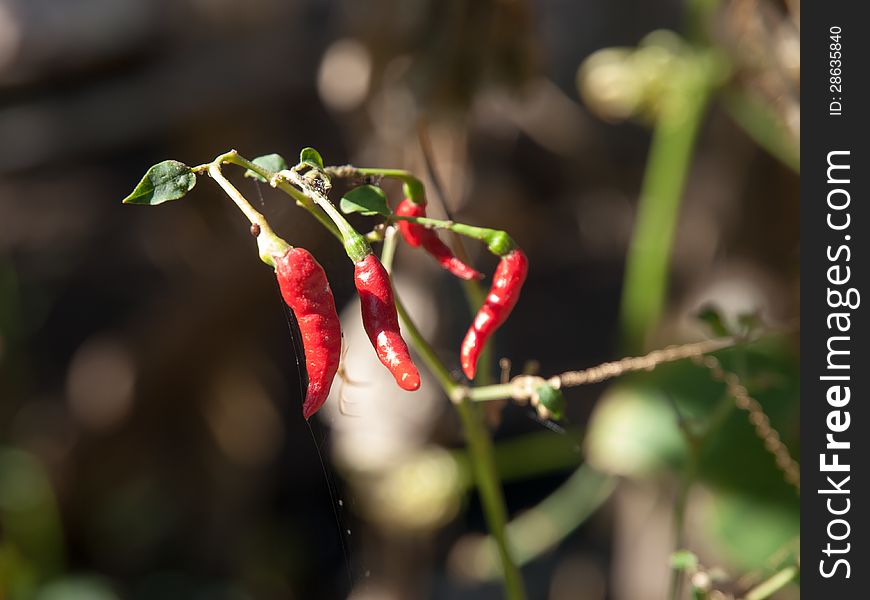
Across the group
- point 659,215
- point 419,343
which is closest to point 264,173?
point 419,343

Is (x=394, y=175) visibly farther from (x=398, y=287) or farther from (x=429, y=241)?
(x=398, y=287)

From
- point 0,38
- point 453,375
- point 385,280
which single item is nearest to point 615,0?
point 0,38

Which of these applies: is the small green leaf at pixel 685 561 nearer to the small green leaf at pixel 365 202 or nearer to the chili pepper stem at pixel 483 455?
the chili pepper stem at pixel 483 455

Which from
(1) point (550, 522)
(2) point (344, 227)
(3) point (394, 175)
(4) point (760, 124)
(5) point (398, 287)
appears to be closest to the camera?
(2) point (344, 227)

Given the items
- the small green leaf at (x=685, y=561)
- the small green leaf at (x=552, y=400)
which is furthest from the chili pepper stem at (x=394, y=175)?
the small green leaf at (x=685, y=561)

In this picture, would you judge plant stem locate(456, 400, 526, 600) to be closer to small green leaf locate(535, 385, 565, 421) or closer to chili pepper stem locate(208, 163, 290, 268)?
small green leaf locate(535, 385, 565, 421)

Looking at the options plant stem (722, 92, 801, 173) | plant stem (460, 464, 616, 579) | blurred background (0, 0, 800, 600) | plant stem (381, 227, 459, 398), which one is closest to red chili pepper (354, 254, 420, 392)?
plant stem (381, 227, 459, 398)

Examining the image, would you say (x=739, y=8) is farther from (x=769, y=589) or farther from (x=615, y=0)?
(x=615, y=0)
